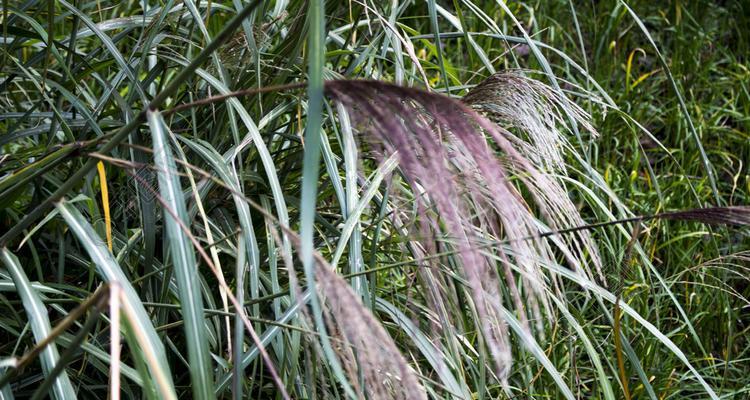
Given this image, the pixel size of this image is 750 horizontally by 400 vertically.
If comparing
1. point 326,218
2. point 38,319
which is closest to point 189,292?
Result: point 38,319

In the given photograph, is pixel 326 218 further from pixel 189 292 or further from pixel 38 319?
pixel 189 292

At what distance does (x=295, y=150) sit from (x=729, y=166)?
1.71 m

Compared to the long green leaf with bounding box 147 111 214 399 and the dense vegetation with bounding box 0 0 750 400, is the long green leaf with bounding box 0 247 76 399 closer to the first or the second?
the dense vegetation with bounding box 0 0 750 400

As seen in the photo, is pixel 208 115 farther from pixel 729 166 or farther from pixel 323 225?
pixel 729 166

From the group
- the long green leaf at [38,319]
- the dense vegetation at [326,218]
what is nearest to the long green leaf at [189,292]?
the dense vegetation at [326,218]

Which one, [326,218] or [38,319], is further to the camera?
[326,218]

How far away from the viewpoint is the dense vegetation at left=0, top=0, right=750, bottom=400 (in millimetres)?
734

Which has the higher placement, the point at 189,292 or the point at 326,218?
the point at 189,292

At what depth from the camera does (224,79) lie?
1.46m

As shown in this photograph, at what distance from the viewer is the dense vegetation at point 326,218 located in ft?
2.41

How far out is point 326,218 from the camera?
1.67 meters

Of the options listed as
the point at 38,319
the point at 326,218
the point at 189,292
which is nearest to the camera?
Answer: the point at 189,292

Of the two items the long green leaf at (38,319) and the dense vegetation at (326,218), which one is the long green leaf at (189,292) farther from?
the long green leaf at (38,319)

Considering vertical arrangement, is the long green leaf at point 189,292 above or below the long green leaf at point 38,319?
above
